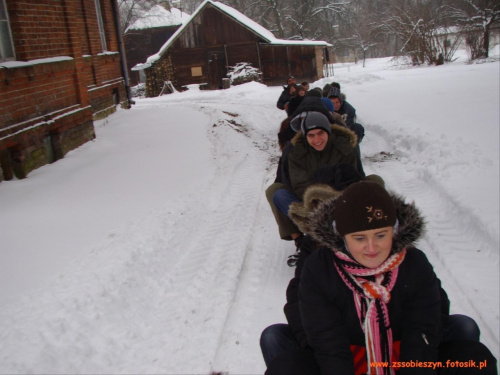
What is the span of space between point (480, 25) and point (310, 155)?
27.6m

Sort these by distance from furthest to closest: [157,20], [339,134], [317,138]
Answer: [157,20] → [339,134] → [317,138]

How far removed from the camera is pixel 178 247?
206 inches

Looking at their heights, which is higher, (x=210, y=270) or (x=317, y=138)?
(x=317, y=138)

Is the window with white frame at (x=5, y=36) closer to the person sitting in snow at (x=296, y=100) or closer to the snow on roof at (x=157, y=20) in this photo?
the person sitting in snow at (x=296, y=100)

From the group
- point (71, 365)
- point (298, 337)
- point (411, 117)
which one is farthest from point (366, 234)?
point (411, 117)

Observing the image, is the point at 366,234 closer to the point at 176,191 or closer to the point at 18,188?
the point at 176,191

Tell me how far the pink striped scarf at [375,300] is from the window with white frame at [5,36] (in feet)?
22.4

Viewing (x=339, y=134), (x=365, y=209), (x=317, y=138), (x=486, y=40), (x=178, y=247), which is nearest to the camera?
(x=365, y=209)

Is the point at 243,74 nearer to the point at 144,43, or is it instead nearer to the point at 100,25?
the point at 100,25

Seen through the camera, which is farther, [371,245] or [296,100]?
[296,100]

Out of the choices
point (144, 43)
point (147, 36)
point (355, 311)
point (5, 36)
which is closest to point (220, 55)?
point (147, 36)

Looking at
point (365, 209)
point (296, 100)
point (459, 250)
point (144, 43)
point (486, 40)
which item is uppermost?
point (144, 43)

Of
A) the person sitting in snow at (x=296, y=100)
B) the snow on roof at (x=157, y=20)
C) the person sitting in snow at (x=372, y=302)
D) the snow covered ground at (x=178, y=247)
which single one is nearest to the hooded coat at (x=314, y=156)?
the snow covered ground at (x=178, y=247)

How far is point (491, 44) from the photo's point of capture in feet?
97.7
